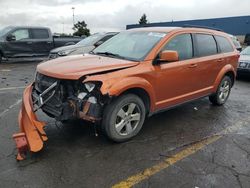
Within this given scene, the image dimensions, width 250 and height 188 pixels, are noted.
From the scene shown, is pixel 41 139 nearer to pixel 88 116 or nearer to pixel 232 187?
pixel 88 116

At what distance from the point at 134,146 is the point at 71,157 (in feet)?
3.20

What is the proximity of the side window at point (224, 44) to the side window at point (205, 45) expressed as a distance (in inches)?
9.1

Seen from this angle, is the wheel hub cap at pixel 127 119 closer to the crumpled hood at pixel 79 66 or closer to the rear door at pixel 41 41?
the crumpled hood at pixel 79 66

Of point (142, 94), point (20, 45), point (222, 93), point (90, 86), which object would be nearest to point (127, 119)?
point (142, 94)

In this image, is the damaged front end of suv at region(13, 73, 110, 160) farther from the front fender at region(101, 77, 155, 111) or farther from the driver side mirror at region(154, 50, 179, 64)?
the driver side mirror at region(154, 50, 179, 64)

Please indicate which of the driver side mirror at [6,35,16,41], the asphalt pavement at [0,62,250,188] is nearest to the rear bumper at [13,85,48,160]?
the asphalt pavement at [0,62,250,188]

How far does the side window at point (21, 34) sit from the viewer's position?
48.4 feet

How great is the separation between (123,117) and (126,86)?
1.61 ft

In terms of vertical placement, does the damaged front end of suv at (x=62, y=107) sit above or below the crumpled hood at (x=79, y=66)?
below

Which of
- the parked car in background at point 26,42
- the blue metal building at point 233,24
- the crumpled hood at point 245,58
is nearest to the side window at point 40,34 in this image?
the parked car in background at point 26,42

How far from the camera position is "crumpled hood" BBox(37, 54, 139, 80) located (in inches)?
168

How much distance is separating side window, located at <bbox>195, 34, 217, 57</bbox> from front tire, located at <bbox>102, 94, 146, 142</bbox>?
199cm

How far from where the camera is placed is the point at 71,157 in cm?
409

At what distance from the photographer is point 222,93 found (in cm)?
704
